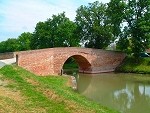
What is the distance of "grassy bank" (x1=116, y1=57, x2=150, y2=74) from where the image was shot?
33625 mm

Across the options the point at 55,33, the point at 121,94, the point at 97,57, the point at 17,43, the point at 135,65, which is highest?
the point at 55,33

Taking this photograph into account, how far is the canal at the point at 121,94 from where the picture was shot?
54.4ft

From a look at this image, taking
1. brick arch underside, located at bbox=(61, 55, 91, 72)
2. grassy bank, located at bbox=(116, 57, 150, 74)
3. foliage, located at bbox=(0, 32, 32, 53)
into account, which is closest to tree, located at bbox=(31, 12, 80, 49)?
brick arch underside, located at bbox=(61, 55, 91, 72)

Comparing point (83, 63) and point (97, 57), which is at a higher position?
point (97, 57)

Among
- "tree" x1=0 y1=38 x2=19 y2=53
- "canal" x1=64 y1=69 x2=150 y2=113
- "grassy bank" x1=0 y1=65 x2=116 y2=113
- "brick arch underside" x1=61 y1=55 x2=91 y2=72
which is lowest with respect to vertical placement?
"canal" x1=64 y1=69 x2=150 y2=113

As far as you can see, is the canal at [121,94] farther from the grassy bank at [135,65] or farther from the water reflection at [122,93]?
the grassy bank at [135,65]

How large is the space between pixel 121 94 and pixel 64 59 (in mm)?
9699

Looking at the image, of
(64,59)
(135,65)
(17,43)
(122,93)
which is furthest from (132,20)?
(17,43)

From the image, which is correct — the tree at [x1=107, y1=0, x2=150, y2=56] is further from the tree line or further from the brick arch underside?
the brick arch underside

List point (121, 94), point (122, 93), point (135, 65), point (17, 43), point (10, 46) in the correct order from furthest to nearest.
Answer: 1. point (10, 46)
2. point (17, 43)
3. point (135, 65)
4. point (122, 93)
5. point (121, 94)

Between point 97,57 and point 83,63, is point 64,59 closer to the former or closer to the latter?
point 83,63

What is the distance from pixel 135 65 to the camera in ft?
114

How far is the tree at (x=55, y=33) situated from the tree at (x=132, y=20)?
8.58 m

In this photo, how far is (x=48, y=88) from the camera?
503 inches
